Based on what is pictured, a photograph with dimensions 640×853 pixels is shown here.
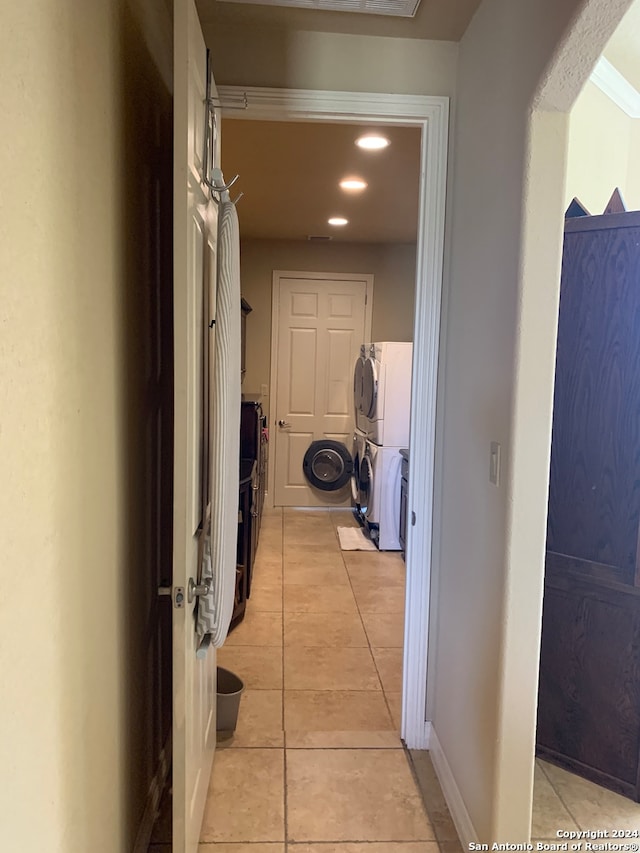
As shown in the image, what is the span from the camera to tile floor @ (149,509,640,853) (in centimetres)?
189

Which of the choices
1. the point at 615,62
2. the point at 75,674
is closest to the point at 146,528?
the point at 75,674

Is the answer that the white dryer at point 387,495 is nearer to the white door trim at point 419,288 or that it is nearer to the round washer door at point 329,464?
the round washer door at point 329,464

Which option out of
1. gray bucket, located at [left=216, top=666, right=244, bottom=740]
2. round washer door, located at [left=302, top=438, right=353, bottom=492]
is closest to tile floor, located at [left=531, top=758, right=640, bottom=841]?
gray bucket, located at [left=216, top=666, right=244, bottom=740]

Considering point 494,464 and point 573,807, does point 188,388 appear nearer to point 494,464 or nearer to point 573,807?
point 494,464

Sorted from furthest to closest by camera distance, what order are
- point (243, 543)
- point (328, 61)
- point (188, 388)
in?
point (243, 543)
point (328, 61)
point (188, 388)

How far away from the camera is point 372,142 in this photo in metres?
3.05

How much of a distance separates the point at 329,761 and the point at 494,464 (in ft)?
4.38

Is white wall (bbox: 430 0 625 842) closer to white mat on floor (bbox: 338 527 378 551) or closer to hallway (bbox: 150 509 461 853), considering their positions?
hallway (bbox: 150 509 461 853)

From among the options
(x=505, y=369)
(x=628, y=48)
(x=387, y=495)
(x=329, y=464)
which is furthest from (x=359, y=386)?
(x=505, y=369)

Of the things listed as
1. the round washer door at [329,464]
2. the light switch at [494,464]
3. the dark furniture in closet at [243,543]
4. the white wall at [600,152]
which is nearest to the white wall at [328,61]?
the white wall at [600,152]

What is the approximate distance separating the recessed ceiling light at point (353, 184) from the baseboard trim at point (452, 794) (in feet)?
9.69

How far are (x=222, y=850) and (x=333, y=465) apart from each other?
415cm

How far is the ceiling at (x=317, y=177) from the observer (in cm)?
298

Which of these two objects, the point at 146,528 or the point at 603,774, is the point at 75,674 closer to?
the point at 146,528
